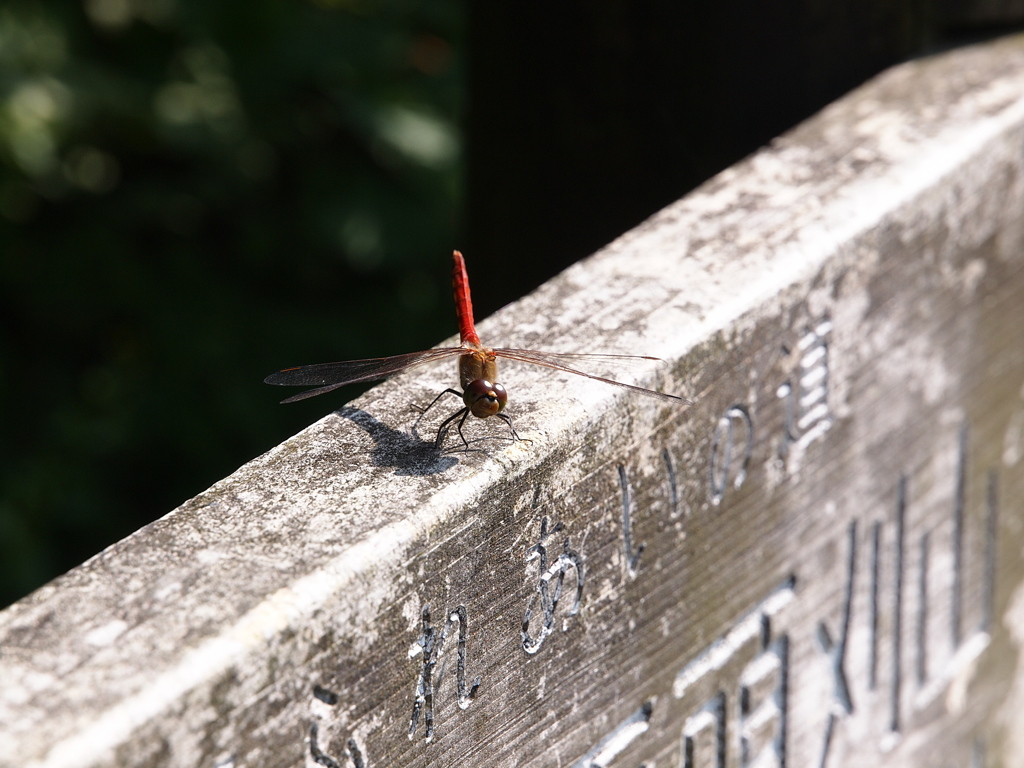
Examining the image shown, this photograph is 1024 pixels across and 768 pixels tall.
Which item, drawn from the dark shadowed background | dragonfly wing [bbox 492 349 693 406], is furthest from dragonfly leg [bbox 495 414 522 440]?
the dark shadowed background

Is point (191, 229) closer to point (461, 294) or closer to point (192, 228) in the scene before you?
point (192, 228)

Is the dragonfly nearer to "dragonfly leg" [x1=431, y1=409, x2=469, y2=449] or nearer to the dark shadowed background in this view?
"dragonfly leg" [x1=431, y1=409, x2=469, y2=449]

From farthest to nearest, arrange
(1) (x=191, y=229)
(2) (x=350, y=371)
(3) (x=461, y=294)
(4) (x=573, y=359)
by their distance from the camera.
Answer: (1) (x=191, y=229) → (3) (x=461, y=294) → (2) (x=350, y=371) → (4) (x=573, y=359)

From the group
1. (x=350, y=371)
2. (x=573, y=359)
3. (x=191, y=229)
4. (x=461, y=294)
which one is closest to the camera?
(x=573, y=359)

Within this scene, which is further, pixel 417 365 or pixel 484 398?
pixel 417 365

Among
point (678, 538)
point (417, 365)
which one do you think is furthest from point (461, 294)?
point (678, 538)
